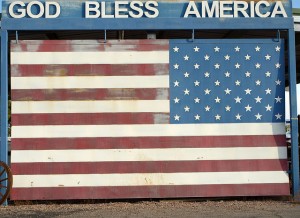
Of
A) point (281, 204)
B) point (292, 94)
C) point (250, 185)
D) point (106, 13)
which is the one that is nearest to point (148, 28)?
point (106, 13)

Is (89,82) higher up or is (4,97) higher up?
(89,82)

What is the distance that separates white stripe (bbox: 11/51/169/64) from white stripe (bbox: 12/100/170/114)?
0.83m

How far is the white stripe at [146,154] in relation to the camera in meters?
8.16

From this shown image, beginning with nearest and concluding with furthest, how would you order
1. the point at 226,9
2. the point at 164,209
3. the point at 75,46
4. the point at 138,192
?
the point at 164,209, the point at 138,192, the point at 75,46, the point at 226,9

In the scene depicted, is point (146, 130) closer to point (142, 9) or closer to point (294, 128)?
point (142, 9)

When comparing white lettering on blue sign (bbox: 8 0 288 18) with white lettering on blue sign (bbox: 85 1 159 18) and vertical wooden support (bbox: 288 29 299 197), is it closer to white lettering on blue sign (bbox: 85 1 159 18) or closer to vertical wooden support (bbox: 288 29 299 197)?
white lettering on blue sign (bbox: 85 1 159 18)

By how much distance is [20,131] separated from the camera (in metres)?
8.16

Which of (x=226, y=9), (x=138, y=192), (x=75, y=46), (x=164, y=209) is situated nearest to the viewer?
(x=164, y=209)

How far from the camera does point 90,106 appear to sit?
823cm

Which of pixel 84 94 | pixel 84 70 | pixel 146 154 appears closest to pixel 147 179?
pixel 146 154

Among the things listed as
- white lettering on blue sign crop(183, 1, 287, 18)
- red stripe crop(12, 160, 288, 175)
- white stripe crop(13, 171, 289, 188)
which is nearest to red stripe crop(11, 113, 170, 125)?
red stripe crop(12, 160, 288, 175)

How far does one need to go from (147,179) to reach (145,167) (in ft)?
0.82

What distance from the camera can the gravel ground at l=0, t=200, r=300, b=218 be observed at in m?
7.20

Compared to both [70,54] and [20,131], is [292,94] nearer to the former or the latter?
[70,54]
